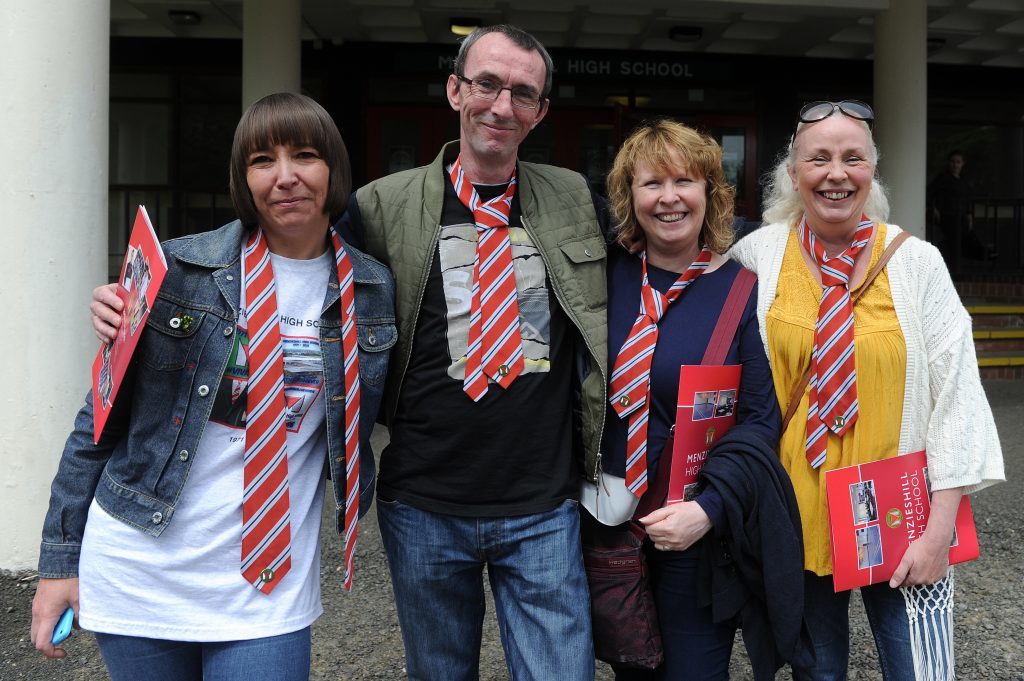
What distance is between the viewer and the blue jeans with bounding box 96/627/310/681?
1.88 meters

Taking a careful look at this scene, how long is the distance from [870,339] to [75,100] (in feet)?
13.9

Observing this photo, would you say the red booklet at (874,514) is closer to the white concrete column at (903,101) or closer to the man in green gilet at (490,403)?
the man in green gilet at (490,403)

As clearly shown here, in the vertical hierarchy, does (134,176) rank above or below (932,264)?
above

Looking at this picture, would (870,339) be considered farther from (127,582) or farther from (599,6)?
(599,6)

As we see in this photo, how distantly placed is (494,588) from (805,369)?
1060 millimetres

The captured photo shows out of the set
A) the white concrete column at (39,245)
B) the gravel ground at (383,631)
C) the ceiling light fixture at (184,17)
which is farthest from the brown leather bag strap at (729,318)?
the ceiling light fixture at (184,17)

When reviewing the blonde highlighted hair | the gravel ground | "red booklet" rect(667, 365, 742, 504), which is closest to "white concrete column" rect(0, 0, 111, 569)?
the gravel ground

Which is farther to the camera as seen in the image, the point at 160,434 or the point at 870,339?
the point at 870,339

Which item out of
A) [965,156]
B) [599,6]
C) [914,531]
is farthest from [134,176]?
[965,156]

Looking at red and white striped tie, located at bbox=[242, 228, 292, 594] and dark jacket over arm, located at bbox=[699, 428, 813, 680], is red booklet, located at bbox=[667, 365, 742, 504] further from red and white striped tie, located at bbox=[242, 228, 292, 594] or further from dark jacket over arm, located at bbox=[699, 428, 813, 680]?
red and white striped tie, located at bbox=[242, 228, 292, 594]

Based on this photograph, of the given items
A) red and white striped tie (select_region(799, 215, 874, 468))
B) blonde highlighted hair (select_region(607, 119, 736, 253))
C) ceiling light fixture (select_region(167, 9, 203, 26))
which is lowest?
red and white striped tie (select_region(799, 215, 874, 468))

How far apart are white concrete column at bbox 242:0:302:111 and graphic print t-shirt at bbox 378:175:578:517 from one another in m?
6.90

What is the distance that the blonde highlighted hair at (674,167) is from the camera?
2.38 m

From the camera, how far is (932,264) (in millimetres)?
2322
